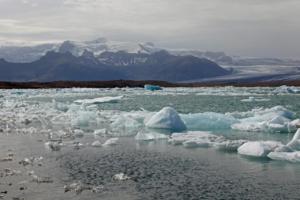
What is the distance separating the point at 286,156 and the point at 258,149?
97cm

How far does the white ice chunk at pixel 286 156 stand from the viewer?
14.2 meters

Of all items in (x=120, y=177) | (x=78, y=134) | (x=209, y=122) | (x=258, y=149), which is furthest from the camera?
(x=209, y=122)

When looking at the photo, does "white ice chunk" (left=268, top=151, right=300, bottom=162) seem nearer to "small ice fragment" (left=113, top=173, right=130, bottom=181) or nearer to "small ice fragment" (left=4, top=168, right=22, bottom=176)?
"small ice fragment" (left=113, top=173, right=130, bottom=181)

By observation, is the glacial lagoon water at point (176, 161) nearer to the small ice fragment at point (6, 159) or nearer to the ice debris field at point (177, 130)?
the ice debris field at point (177, 130)

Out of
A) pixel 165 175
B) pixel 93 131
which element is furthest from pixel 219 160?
pixel 93 131

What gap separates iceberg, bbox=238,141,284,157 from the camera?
15000 mm

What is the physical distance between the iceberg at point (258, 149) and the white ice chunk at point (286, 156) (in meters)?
0.28

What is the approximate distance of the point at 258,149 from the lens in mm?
15055

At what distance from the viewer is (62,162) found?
47.4 ft

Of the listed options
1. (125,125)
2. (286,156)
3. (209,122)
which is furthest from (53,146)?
(209,122)

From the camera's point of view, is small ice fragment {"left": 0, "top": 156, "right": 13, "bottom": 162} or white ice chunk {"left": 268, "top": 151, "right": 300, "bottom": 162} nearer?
white ice chunk {"left": 268, "top": 151, "right": 300, "bottom": 162}

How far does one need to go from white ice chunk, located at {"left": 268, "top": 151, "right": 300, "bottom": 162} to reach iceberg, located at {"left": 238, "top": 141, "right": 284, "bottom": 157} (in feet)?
0.91

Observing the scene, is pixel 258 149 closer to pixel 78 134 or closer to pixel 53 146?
pixel 53 146

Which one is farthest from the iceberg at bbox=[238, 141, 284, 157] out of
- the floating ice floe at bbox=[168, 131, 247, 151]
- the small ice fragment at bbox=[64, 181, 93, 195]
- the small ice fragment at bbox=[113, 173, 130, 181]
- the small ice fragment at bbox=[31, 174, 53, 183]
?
the small ice fragment at bbox=[31, 174, 53, 183]
